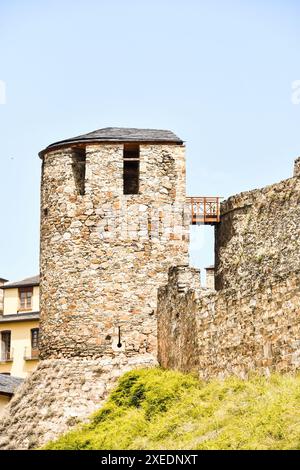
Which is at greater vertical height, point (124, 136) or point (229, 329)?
point (124, 136)

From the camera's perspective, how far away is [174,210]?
1208 inches

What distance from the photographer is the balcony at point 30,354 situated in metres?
59.0

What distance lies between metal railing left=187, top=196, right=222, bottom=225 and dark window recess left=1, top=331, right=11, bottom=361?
28.5 m

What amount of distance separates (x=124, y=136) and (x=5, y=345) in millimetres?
31568

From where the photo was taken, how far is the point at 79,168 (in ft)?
103

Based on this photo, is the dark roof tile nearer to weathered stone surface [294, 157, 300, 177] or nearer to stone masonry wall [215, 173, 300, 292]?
stone masonry wall [215, 173, 300, 292]

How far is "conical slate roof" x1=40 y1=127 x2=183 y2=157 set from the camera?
101 feet

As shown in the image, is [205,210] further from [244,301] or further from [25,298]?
[25,298]

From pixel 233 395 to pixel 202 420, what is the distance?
879 mm

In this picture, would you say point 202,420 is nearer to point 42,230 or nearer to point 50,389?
point 50,389

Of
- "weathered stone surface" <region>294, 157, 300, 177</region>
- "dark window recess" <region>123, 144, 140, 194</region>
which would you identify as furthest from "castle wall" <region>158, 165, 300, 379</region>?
"dark window recess" <region>123, 144, 140, 194</region>

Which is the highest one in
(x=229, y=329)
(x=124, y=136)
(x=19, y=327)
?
(x=124, y=136)

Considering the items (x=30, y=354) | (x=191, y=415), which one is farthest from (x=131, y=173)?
(x=30, y=354)

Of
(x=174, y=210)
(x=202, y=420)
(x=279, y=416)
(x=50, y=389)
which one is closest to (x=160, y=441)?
(x=202, y=420)
